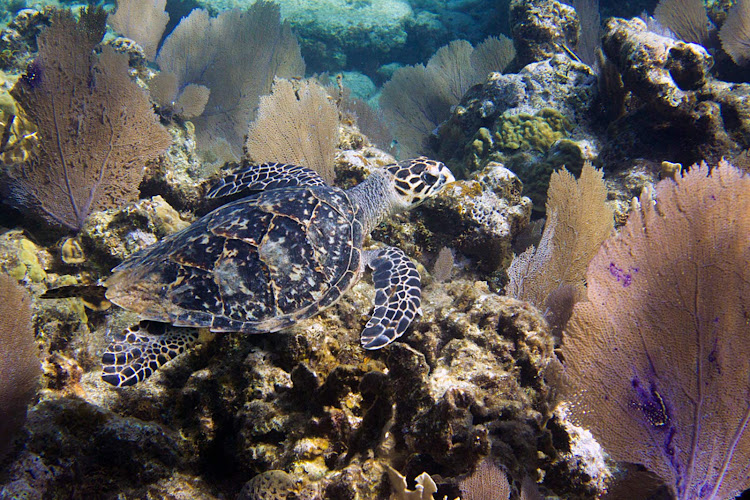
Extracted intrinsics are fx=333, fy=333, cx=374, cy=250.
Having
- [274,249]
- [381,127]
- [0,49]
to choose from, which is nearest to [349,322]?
[274,249]

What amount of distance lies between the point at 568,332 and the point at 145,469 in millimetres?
2528

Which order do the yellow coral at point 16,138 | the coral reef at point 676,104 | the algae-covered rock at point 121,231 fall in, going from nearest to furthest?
the algae-covered rock at point 121,231 → the yellow coral at point 16,138 → the coral reef at point 676,104

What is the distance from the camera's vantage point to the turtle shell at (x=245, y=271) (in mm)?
2467

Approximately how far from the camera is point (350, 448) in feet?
6.31

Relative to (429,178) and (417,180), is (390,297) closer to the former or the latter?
(417,180)

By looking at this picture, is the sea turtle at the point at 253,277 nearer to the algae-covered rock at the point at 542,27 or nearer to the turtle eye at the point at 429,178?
the turtle eye at the point at 429,178

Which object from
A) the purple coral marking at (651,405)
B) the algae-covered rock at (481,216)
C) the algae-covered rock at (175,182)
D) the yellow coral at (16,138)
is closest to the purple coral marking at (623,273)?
the purple coral marking at (651,405)

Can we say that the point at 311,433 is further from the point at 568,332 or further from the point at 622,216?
the point at 622,216

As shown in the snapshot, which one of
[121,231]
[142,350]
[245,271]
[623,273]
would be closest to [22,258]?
[121,231]

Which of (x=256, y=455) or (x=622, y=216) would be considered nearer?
(x=256, y=455)

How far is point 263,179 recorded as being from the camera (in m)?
3.81

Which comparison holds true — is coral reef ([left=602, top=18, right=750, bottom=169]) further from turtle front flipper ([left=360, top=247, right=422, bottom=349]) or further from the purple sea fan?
turtle front flipper ([left=360, top=247, right=422, bottom=349])

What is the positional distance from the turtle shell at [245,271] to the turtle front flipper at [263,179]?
706 mm

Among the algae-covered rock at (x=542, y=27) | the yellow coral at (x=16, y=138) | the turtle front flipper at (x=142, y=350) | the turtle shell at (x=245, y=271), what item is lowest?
the turtle front flipper at (x=142, y=350)
